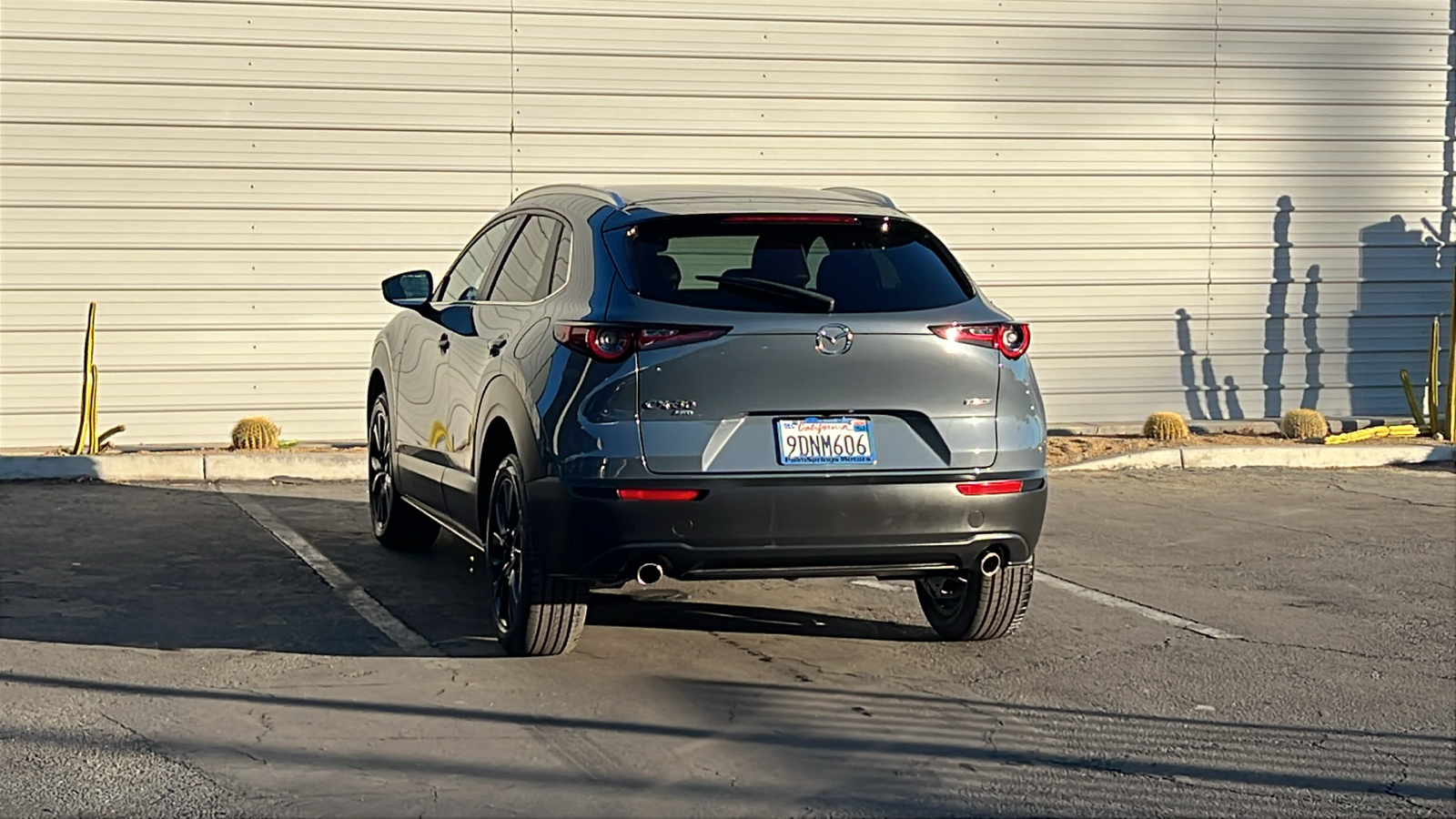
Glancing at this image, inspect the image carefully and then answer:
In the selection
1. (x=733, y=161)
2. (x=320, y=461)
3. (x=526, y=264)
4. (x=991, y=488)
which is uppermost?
(x=733, y=161)

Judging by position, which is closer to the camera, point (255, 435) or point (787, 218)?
point (787, 218)

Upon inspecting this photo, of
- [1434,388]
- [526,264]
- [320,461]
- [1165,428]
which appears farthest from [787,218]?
[1434,388]

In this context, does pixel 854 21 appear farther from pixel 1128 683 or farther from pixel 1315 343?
pixel 1128 683

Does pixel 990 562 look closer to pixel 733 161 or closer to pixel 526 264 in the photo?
pixel 526 264

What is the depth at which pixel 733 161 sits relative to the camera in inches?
556

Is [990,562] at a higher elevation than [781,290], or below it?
below

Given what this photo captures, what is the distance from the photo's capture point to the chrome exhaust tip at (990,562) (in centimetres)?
634

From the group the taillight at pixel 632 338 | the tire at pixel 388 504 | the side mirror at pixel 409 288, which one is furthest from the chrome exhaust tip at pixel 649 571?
the tire at pixel 388 504

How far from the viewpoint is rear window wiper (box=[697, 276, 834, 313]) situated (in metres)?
6.23

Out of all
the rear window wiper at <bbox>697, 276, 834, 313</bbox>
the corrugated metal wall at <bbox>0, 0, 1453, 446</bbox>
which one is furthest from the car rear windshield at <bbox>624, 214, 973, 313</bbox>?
the corrugated metal wall at <bbox>0, 0, 1453, 446</bbox>

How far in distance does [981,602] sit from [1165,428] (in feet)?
25.9

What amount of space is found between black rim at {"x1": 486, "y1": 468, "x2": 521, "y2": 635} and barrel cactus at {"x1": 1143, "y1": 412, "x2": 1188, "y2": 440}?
8.54 meters

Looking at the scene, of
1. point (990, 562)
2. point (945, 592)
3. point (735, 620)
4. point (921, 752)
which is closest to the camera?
point (921, 752)

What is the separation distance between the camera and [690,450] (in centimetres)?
598
